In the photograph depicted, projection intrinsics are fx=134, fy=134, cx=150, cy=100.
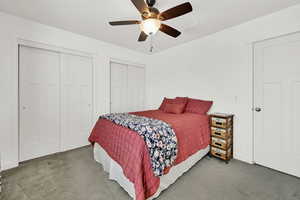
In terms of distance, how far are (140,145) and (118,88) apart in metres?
2.61

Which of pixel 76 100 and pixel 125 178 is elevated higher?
pixel 76 100

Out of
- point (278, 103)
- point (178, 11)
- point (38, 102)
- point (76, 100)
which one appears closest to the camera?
point (178, 11)

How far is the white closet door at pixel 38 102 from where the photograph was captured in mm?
2406

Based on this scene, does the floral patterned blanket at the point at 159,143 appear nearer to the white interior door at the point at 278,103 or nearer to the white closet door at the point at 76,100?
the white interior door at the point at 278,103

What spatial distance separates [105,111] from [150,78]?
186 centimetres

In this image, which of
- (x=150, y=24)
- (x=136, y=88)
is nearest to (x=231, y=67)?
(x=150, y=24)

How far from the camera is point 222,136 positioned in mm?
2410

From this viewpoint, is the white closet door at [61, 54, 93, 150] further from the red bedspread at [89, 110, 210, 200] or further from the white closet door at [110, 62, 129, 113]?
the red bedspread at [89, 110, 210, 200]

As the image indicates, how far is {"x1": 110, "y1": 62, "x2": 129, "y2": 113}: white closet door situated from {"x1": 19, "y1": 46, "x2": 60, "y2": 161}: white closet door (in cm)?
126

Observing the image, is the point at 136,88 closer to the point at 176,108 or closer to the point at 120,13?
the point at 176,108

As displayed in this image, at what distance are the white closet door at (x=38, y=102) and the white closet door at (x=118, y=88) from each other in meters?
1.26

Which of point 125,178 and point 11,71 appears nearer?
point 125,178

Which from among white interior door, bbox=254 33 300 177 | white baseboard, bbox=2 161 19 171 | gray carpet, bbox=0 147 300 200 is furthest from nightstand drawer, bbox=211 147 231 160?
white baseboard, bbox=2 161 19 171

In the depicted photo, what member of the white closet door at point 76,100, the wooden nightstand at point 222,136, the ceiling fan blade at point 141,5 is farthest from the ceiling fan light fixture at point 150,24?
the white closet door at point 76,100
